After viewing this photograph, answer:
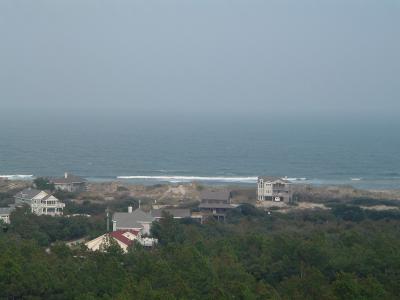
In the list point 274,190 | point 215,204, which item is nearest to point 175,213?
point 215,204

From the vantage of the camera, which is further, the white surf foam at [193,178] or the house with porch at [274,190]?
the white surf foam at [193,178]

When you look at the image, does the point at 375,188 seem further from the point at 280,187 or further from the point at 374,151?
the point at 374,151

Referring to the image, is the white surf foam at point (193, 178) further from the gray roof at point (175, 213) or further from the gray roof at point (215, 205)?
the gray roof at point (175, 213)

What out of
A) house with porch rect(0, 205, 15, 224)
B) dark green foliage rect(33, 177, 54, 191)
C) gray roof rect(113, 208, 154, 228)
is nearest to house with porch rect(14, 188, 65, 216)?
house with porch rect(0, 205, 15, 224)

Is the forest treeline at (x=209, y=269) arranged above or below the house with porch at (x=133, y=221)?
above

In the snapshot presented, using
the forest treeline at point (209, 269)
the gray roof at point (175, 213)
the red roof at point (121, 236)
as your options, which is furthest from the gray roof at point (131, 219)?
the forest treeline at point (209, 269)

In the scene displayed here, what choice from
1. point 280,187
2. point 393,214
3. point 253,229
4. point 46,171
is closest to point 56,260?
point 253,229
